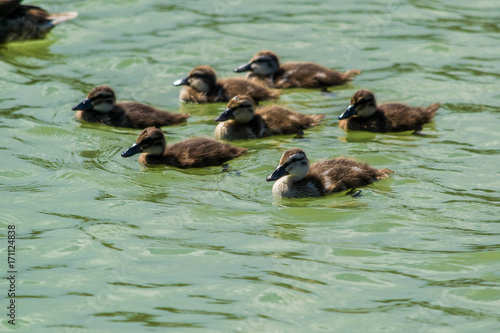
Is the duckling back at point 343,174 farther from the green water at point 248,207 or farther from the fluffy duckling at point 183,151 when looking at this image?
the fluffy duckling at point 183,151

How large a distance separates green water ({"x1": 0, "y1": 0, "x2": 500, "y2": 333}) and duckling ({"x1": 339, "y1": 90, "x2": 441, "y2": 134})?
0.12 metres

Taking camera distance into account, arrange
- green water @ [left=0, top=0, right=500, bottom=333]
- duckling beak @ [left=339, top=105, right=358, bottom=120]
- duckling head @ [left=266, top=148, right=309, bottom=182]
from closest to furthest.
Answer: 1. green water @ [left=0, top=0, right=500, bottom=333]
2. duckling head @ [left=266, top=148, right=309, bottom=182]
3. duckling beak @ [left=339, top=105, right=358, bottom=120]

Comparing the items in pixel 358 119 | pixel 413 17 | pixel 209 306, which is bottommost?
pixel 209 306

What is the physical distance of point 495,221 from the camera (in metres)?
5.72

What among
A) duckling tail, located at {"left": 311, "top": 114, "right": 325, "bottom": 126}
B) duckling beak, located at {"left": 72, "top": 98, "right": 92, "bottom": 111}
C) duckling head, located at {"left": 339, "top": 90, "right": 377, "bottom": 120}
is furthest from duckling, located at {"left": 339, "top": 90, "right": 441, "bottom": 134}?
duckling beak, located at {"left": 72, "top": 98, "right": 92, "bottom": 111}

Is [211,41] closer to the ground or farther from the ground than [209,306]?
farther from the ground

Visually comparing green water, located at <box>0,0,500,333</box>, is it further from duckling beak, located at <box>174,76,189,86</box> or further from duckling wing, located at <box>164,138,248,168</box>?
duckling beak, located at <box>174,76,189,86</box>

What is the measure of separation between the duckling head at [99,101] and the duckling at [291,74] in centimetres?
185

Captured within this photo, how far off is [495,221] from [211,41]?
20.2ft

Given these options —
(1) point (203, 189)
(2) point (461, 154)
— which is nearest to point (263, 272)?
(1) point (203, 189)

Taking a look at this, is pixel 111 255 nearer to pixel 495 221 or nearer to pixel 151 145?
pixel 151 145

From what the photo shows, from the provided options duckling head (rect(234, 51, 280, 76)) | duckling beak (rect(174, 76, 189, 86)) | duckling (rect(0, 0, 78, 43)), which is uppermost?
duckling (rect(0, 0, 78, 43))

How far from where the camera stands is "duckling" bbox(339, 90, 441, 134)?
8.02m

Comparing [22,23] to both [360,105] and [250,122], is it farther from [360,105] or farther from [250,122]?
[360,105]
